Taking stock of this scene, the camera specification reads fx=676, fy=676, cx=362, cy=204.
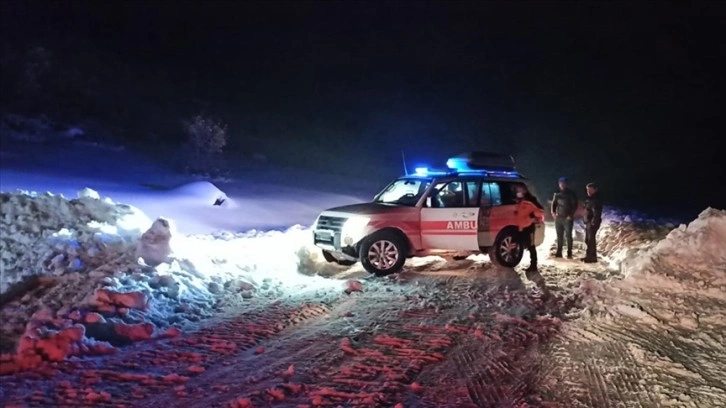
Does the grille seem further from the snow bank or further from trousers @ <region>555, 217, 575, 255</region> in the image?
trousers @ <region>555, 217, 575, 255</region>

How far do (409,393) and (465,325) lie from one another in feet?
8.05

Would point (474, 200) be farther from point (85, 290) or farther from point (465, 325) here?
point (85, 290)

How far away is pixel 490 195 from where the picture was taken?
40.4ft

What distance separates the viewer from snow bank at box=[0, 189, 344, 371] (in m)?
6.85

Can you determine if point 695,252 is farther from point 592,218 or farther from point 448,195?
point 448,195

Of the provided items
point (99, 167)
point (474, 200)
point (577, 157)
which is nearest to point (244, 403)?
point (474, 200)

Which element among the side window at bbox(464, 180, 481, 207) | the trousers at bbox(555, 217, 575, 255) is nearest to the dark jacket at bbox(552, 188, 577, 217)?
the trousers at bbox(555, 217, 575, 255)

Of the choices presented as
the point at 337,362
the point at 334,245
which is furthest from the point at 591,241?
the point at 337,362

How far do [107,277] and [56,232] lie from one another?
6.19 ft

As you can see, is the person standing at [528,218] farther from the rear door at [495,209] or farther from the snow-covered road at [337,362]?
the snow-covered road at [337,362]

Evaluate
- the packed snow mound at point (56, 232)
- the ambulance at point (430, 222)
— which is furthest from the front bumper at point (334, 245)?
the packed snow mound at point (56, 232)

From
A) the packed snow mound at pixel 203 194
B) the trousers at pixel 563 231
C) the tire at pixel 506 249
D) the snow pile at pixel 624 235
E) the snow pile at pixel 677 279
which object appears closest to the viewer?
the snow pile at pixel 677 279

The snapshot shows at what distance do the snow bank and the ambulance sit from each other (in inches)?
38.1

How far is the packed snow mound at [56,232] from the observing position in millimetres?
8539
